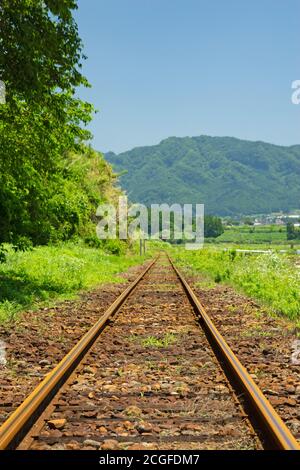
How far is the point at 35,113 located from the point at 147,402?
10.7 m

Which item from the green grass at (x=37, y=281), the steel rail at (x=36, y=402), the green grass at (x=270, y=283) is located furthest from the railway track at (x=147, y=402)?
Result: the green grass at (x=37, y=281)

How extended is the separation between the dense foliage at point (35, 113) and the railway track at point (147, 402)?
6.36m

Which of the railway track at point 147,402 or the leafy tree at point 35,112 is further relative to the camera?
the leafy tree at point 35,112

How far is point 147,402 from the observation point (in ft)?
19.0

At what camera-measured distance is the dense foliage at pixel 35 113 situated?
12773mm

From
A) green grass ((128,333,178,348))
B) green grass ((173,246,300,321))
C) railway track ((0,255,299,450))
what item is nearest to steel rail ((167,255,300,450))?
railway track ((0,255,299,450))

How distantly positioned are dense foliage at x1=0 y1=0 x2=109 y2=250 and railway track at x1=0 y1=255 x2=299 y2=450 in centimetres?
636

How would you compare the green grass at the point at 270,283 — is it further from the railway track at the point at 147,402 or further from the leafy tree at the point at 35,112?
the leafy tree at the point at 35,112

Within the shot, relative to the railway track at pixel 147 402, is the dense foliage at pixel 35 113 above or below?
above

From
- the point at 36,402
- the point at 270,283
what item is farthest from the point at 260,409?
the point at 270,283

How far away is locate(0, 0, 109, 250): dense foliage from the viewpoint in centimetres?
1277

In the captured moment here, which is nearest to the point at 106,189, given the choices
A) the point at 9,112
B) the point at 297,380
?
the point at 9,112
